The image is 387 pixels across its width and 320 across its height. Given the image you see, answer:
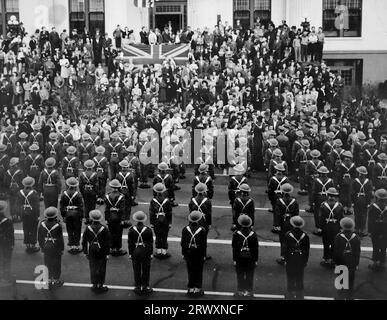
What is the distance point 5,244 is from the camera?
1292cm

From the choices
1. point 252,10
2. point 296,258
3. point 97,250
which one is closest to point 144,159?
point 97,250

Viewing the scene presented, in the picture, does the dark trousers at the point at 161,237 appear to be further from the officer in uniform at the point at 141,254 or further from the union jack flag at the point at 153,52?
the union jack flag at the point at 153,52

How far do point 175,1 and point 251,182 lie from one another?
17.7 meters

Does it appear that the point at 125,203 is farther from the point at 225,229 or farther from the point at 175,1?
the point at 175,1

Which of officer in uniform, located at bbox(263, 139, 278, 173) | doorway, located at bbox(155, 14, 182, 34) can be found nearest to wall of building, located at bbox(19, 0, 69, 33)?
doorway, located at bbox(155, 14, 182, 34)

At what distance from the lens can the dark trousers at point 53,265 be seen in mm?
12672

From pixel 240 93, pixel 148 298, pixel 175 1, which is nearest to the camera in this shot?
pixel 148 298

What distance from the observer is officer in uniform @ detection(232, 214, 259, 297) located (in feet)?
39.8

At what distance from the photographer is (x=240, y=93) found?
83.1 feet

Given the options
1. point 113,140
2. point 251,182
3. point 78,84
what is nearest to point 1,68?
point 78,84

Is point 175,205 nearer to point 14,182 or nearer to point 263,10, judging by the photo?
point 14,182

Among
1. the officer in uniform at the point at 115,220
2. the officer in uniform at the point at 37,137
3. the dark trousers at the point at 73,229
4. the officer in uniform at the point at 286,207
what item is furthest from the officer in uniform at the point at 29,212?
the officer in uniform at the point at 37,137

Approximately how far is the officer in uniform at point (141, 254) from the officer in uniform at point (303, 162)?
25.1 ft

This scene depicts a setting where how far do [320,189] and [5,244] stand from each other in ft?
25.1
